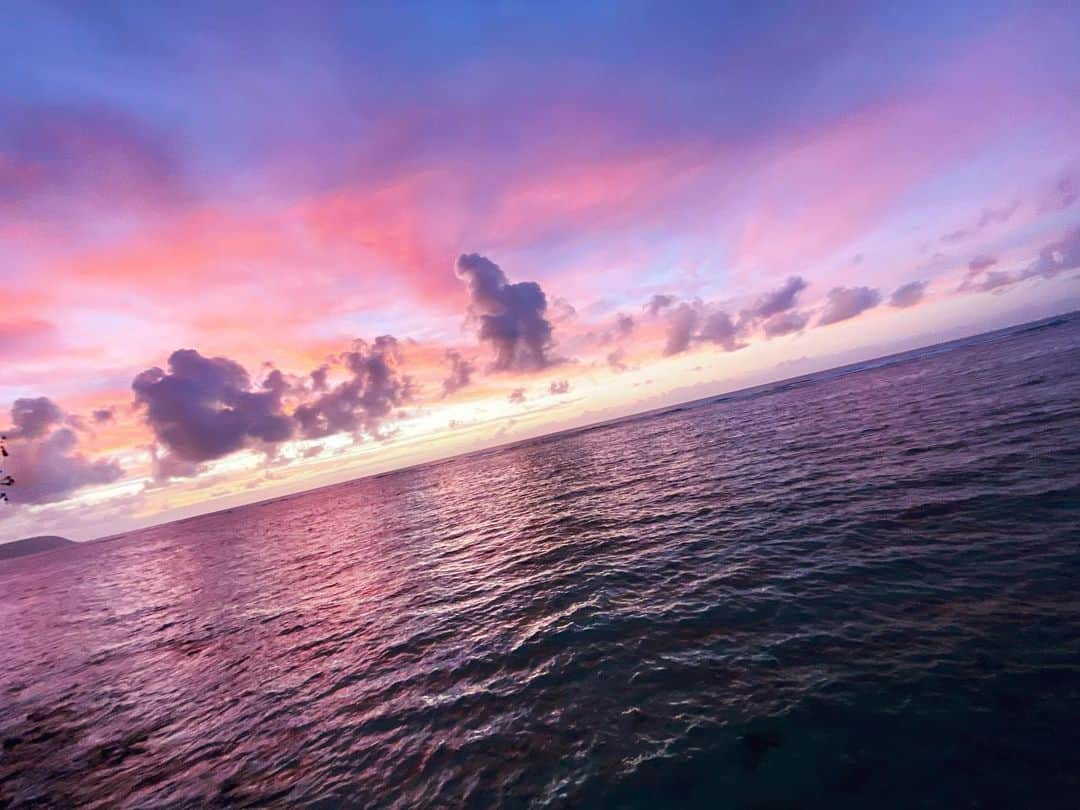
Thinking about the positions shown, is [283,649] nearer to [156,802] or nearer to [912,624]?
[156,802]

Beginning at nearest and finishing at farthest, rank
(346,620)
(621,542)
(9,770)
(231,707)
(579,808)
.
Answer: (579,808), (9,770), (231,707), (346,620), (621,542)

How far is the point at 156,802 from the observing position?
43.1ft

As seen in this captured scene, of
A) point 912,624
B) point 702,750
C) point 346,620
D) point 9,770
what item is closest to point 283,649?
point 346,620

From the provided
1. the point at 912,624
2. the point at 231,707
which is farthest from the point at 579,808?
the point at 231,707

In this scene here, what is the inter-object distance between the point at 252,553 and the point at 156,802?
60222 mm

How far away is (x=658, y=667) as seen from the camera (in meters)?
14.2

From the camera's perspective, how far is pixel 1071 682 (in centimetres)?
1012

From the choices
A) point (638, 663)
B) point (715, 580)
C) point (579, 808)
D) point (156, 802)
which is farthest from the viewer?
point (715, 580)

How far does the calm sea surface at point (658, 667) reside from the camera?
32.7 ft

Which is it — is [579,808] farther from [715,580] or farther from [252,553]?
[252,553]

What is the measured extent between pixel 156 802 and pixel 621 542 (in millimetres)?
22669

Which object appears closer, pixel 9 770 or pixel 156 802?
pixel 156 802

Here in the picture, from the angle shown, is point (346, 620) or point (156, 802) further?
point (346, 620)

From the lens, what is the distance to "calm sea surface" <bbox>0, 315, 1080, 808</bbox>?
996 cm
